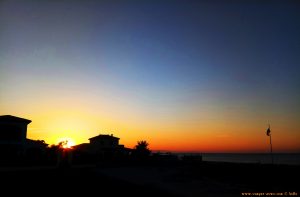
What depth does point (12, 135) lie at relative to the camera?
51.0 metres

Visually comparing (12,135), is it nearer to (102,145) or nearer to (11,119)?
(11,119)

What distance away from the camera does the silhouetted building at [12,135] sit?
163 feet

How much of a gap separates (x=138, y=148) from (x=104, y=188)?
141ft

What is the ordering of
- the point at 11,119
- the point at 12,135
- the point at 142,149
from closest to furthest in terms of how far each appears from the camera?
the point at 12,135 → the point at 11,119 → the point at 142,149

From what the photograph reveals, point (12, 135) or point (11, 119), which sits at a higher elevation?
point (11, 119)

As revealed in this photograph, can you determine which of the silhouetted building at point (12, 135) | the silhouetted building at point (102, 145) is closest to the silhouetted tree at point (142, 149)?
the silhouetted building at point (102, 145)

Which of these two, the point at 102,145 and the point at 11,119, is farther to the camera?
the point at 102,145

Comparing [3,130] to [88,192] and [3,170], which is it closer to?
[3,170]

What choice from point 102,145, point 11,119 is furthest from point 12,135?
point 102,145

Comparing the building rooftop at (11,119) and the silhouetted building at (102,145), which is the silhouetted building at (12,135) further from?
the silhouetted building at (102,145)

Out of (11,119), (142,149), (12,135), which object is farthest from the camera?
(142,149)

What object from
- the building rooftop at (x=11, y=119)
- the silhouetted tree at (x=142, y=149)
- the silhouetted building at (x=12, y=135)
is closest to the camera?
the silhouetted building at (x=12, y=135)

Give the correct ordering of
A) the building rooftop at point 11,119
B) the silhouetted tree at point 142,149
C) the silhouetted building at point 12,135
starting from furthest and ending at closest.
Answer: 1. the silhouetted tree at point 142,149
2. the building rooftop at point 11,119
3. the silhouetted building at point 12,135

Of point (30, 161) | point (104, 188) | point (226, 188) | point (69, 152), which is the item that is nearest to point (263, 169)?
point (226, 188)
